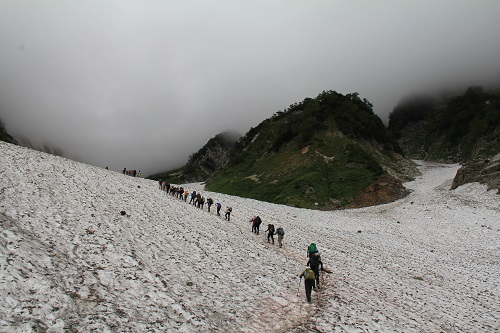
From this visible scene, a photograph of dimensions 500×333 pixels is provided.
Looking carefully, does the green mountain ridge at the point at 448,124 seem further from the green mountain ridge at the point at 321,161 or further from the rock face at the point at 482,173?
the green mountain ridge at the point at 321,161

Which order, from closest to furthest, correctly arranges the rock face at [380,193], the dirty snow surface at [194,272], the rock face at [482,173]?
the dirty snow surface at [194,272], the rock face at [482,173], the rock face at [380,193]

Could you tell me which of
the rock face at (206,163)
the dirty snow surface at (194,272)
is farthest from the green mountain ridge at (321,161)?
the rock face at (206,163)

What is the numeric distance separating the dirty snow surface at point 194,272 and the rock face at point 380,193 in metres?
23.8

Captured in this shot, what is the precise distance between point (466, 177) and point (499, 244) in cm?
2826

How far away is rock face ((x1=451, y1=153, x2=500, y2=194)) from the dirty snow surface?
19.6 metres

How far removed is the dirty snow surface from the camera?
395 inches

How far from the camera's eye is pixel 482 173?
1971 inches

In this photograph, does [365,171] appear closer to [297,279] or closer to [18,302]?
[297,279]

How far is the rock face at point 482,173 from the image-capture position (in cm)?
4666

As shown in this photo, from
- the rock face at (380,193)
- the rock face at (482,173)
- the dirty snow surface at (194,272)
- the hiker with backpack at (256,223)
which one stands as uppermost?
the rock face at (482,173)

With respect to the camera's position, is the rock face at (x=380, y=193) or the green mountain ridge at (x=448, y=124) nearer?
the rock face at (x=380, y=193)

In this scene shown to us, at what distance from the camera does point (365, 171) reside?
69938 millimetres

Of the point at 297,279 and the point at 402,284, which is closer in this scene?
the point at 297,279

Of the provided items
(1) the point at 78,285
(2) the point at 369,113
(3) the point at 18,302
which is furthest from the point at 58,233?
(2) the point at 369,113
